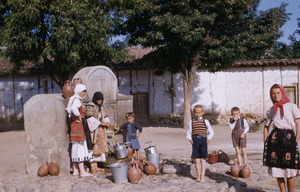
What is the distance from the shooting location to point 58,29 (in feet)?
34.2

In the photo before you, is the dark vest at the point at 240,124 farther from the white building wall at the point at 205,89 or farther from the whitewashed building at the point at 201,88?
the white building wall at the point at 205,89

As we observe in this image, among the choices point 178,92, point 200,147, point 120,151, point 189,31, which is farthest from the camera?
point 178,92

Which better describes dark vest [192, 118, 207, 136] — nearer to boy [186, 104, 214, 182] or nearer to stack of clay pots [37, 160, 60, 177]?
boy [186, 104, 214, 182]

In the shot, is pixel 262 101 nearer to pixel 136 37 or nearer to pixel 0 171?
pixel 136 37

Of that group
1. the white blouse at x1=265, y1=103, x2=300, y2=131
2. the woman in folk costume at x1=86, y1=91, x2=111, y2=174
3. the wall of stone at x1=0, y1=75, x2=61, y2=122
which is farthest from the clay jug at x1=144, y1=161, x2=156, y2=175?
the wall of stone at x1=0, y1=75, x2=61, y2=122

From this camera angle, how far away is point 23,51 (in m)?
11.4

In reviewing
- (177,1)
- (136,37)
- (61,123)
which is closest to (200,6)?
(177,1)

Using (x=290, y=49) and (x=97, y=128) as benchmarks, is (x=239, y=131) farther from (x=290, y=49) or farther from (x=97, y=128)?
(x=290, y=49)

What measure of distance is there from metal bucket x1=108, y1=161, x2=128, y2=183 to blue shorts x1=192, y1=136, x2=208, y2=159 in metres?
1.12

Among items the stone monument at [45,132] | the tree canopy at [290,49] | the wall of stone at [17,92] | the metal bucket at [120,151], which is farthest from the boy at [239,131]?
the tree canopy at [290,49]

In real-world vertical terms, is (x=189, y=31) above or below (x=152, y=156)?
above

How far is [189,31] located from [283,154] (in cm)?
803

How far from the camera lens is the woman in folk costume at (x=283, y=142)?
12.7ft

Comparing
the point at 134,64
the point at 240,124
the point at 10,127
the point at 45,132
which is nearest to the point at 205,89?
the point at 134,64
